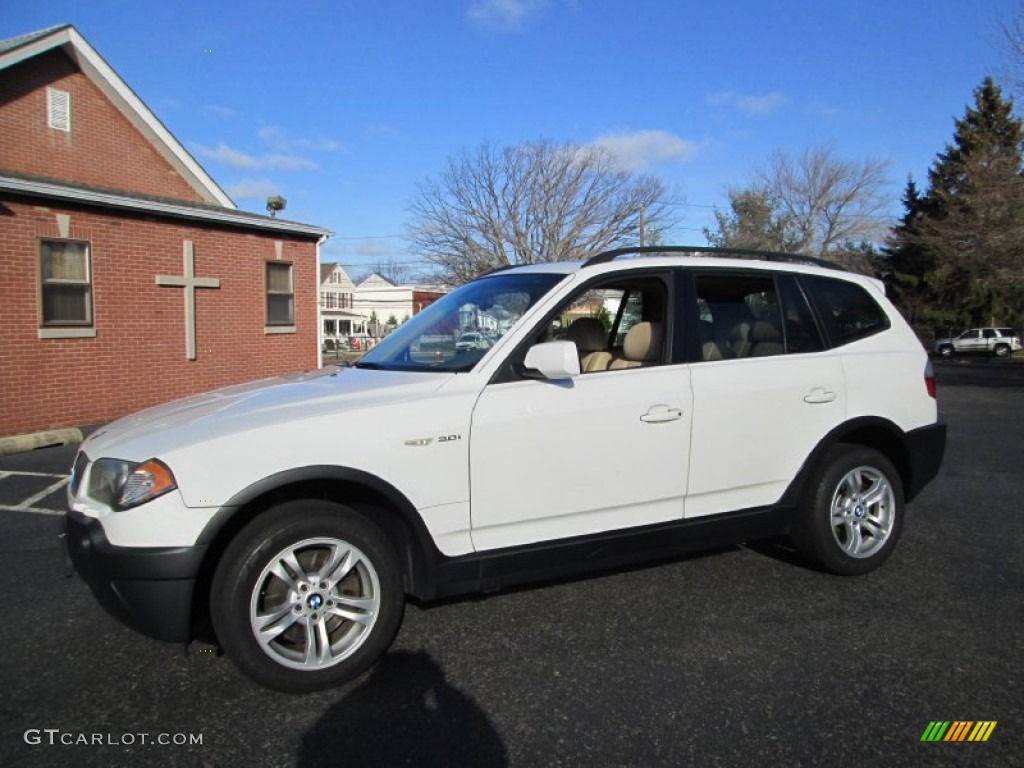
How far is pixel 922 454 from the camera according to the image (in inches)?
165

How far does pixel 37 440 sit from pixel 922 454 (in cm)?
962

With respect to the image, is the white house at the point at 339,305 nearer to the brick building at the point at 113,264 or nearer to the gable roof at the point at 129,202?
the brick building at the point at 113,264

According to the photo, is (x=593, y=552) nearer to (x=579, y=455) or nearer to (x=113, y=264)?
(x=579, y=455)

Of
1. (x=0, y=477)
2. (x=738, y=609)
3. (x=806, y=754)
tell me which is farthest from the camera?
(x=0, y=477)

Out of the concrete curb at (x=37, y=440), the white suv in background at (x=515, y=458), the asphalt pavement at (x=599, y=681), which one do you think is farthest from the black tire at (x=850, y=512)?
the concrete curb at (x=37, y=440)

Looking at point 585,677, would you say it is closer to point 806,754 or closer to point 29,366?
point 806,754

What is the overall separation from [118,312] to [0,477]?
4191 mm

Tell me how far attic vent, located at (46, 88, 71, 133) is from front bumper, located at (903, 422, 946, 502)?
1464 centimetres

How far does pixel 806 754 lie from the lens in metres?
2.37

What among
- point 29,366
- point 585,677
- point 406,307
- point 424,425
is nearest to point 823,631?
point 585,677

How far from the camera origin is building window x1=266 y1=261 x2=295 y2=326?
12.9 meters

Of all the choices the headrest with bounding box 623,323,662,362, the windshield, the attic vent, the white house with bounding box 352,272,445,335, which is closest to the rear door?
the headrest with bounding box 623,323,662,362

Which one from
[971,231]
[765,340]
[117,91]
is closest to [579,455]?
[765,340]

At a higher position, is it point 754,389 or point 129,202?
point 129,202
